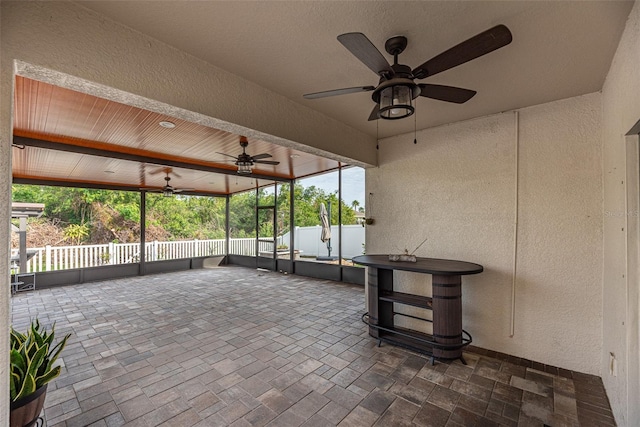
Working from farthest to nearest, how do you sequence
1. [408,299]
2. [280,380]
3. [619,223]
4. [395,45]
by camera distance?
[408,299]
[280,380]
[619,223]
[395,45]

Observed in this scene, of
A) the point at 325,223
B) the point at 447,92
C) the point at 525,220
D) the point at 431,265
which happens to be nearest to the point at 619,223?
the point at 525,220

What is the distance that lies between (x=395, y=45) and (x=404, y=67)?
226 mm

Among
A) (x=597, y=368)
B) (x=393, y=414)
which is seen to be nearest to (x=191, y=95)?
(x=393, y=414)

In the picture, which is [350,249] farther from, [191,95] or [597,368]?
[191,95]

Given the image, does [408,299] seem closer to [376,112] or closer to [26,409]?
[376,112]

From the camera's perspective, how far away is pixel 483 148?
3.20 metres

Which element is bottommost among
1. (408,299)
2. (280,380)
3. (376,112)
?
(280,380)

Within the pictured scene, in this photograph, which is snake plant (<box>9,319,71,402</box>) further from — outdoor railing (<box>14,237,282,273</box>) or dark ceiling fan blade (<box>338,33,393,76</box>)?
outdoor railing (<box>14,237,282,273</box>)

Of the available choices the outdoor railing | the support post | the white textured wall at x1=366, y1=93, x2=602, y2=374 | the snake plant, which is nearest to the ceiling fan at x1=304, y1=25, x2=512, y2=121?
the white textured wall at x1=366, y1=93, x2=602, y2=374

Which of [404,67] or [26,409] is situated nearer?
[26,409]

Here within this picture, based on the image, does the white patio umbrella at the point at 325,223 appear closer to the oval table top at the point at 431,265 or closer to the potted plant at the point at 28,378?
the oval table top at the point at 431,265

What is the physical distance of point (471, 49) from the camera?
146 cm

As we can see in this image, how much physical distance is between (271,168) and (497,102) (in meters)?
4.86

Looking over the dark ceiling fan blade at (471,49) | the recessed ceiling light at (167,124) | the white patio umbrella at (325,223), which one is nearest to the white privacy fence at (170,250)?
→ the white patio umbrella at (325,223)
